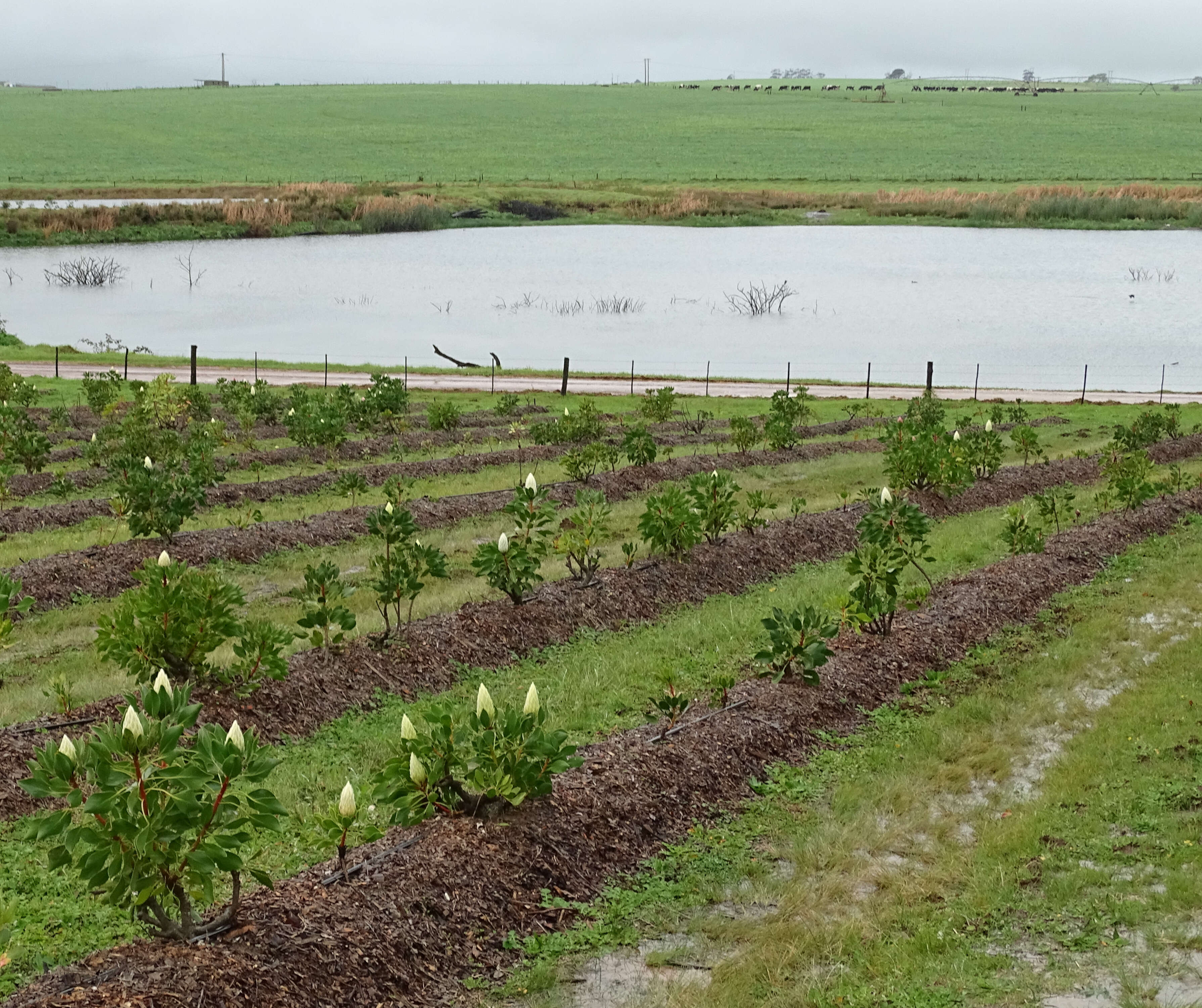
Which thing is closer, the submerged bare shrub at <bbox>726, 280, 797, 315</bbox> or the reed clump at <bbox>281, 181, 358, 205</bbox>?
the submerged bare shrub at <bbox>726, 280, 797, 315</bbox>

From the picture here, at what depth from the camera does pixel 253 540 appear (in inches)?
602

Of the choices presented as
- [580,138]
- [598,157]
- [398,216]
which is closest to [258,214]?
[398,216]

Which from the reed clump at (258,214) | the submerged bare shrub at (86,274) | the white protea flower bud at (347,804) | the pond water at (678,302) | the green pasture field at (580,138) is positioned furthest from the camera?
the green pasture field at (580,138)

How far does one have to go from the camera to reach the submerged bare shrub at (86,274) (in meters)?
60.3

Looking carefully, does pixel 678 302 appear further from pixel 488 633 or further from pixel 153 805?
pixel 153 805

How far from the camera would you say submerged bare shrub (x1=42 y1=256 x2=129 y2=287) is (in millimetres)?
60281

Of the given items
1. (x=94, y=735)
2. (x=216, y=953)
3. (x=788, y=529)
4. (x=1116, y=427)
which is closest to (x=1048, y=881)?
(x=216, y=953)

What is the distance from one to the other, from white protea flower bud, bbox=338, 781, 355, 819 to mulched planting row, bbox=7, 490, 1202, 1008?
1.80 ft

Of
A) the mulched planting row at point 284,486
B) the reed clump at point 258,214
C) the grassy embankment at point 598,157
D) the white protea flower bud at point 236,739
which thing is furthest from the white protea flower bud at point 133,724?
the reed clump at point 258,214

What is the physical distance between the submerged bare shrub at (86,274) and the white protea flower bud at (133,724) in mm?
60432

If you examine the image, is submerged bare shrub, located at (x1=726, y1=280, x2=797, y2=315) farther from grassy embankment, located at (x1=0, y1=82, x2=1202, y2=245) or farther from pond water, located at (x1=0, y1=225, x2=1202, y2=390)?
grassy embankment, located at (x1=0, y1=82, x2=1202, y2=245)

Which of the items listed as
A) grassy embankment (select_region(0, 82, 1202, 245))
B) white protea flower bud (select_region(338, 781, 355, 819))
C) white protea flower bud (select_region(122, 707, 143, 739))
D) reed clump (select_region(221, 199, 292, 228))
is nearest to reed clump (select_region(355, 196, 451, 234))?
grassy embankment (select_region(0, 82, 1202, 245))

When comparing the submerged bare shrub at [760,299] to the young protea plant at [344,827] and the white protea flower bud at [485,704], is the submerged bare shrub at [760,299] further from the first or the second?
the young protea plant at [344,827]

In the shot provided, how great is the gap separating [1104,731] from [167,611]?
7.00 metres
